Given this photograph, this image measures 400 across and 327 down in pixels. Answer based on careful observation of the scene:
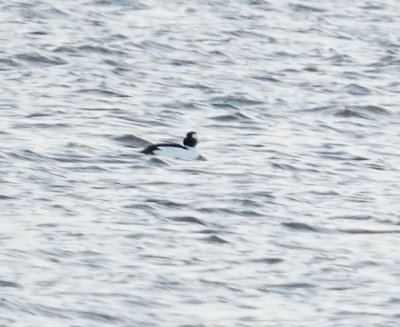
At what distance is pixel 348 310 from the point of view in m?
12.7

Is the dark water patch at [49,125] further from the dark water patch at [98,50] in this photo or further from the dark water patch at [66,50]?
the dark water patch at [98,50]

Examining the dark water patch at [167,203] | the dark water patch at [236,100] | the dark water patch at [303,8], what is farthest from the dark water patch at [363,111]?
the dark water patch at [303,8]

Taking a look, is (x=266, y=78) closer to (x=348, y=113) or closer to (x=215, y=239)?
(x=348, y=113)

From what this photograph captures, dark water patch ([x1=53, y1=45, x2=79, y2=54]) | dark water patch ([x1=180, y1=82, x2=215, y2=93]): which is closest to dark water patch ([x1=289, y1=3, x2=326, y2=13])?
dark water patch ([x1=53, y1=45, x2=79, y2=54])

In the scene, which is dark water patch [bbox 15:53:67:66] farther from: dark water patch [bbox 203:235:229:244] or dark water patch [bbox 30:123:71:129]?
dark water patch [bbox 203:235:229:244]

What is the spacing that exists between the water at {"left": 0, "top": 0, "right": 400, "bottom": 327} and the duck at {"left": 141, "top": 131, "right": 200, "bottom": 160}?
5.0 inches

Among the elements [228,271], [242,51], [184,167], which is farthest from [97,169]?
[242,51]

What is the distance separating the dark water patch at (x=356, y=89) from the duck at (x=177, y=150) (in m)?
6.25

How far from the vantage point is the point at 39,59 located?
25.2 m

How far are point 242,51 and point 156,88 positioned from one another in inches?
176

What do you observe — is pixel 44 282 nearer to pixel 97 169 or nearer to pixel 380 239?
pixel 380 239

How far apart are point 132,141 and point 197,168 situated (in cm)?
166

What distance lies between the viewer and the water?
12945mm

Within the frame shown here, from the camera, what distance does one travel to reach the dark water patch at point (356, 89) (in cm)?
2479
